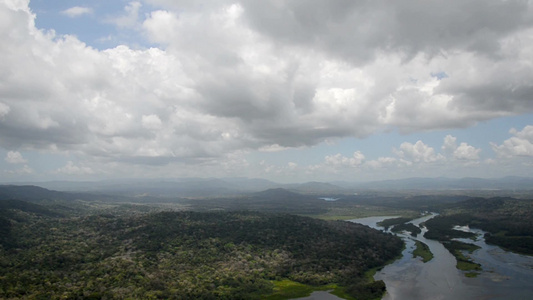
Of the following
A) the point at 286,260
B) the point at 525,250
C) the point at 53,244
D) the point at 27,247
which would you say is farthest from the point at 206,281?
the point at 525,250

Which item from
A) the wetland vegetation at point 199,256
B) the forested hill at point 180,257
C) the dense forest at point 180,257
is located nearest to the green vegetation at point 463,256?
the wetland vegetation at point 199,256

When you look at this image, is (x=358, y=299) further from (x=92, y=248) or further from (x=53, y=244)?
(x=53, y=244)

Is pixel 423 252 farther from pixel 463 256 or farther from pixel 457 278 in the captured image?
pixel 457 278

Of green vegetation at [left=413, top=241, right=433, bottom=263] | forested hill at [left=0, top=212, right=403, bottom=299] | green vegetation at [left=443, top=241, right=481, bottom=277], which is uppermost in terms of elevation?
forested hill at [left=0, top=212, right=403, bottom=299]

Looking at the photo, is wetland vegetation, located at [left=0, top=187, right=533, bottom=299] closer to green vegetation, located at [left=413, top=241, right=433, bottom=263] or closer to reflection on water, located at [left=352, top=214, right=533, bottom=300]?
green vegetation, located at [left=413, top=241, right=433, bottom=263]

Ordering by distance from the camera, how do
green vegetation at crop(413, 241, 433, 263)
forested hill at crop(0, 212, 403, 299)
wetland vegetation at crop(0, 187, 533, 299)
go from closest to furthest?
forested hill at crop(0, 212, 403, 299) < wetland vegetation at crop(0, 187, 533, 299) < green vegetation at crop(413, 241, 433, 263)

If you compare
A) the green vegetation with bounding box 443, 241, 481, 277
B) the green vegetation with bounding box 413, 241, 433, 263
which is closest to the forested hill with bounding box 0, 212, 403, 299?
the green vegetation with bounding box 413, 241, 433, 263

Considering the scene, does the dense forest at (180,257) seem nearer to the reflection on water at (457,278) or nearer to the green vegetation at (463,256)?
the reflection on water at (457,278)
